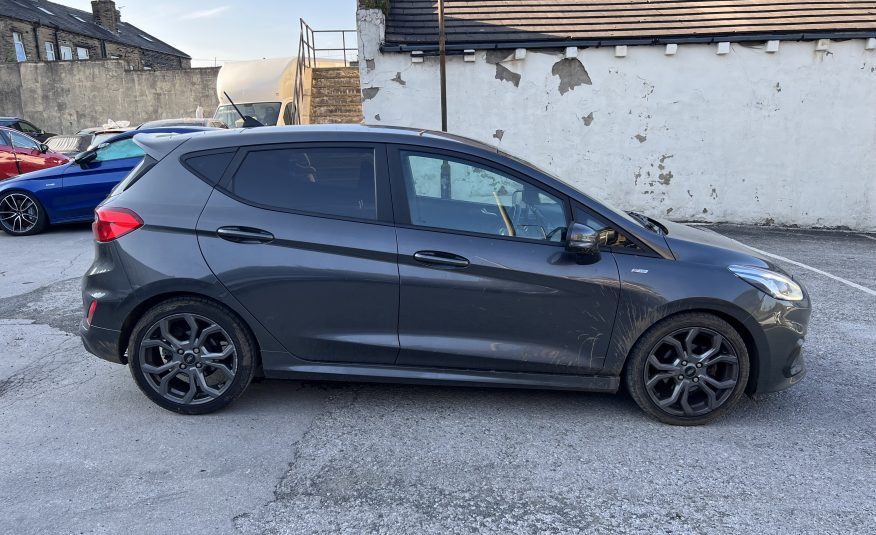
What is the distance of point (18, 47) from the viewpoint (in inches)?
1268

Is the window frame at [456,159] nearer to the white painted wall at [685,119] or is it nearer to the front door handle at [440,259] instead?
the front door handle at [440,259]

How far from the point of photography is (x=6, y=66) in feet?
95.1

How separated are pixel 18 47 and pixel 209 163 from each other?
122ft

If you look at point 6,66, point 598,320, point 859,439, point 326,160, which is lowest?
point 859,439

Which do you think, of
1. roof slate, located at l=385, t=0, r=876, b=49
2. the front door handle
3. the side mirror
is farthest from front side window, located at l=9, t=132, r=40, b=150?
the side mirror

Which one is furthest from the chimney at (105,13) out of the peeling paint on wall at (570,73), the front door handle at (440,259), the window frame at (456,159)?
the front door handle at (440,259)

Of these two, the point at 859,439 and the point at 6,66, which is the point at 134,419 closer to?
the point at 859,439

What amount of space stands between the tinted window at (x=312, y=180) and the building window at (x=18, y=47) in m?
37.0

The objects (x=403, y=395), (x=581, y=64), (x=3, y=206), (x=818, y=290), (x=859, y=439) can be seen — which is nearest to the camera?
(x=859, y=439)

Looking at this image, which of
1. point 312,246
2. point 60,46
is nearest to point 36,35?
point 60,46

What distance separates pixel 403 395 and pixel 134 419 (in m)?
1.62

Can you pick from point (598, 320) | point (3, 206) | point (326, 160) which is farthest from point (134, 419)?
point (3, 206)

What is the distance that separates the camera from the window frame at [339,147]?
348 cm

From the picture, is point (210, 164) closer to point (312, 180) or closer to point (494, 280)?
point (312, 180)
